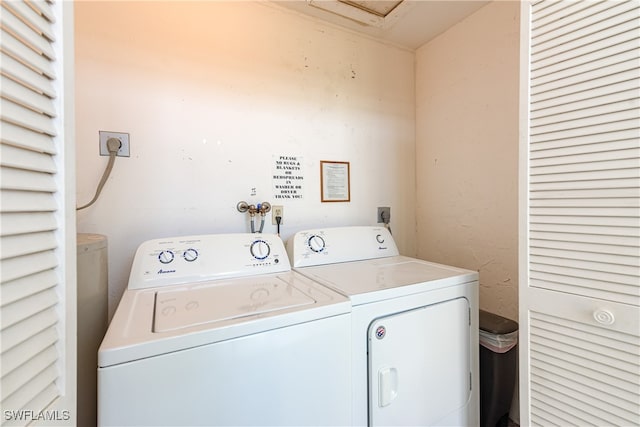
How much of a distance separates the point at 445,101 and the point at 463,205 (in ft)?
2.36

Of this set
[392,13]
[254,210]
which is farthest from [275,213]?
[392,13]

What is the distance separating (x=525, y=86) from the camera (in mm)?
915

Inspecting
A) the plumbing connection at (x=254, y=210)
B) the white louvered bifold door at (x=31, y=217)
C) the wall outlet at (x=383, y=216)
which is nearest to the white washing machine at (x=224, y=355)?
the white louvered bifold door at (x=31, y=217)

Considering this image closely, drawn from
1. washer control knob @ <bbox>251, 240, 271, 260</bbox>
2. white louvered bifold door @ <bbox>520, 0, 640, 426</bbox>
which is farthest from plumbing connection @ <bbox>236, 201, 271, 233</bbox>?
white louvered bifold door @ <bbox>520, 0, 640, 426</bbox>

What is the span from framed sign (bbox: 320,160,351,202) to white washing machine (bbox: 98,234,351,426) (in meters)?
0.81

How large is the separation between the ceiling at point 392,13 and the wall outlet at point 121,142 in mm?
1135

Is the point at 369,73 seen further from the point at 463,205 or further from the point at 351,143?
the point at 463,205

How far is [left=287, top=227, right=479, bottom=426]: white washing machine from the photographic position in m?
0.94

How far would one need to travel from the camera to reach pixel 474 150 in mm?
1669

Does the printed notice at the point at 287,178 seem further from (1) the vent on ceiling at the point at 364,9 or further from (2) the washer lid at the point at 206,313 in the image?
(1) the vent on ceiling at the point at 364,9

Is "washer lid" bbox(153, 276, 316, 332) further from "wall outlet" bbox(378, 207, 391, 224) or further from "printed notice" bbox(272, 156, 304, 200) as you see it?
"wall outlet" bbox(378, 207, 391, 224)

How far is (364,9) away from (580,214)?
156 cm

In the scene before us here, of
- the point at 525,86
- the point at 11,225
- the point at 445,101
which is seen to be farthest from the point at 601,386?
the point at 445,101

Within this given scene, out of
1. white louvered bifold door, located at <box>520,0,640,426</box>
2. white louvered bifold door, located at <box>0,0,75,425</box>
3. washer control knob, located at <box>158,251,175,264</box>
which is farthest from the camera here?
washer control knob, located at <box>158,251,175,264</box>
